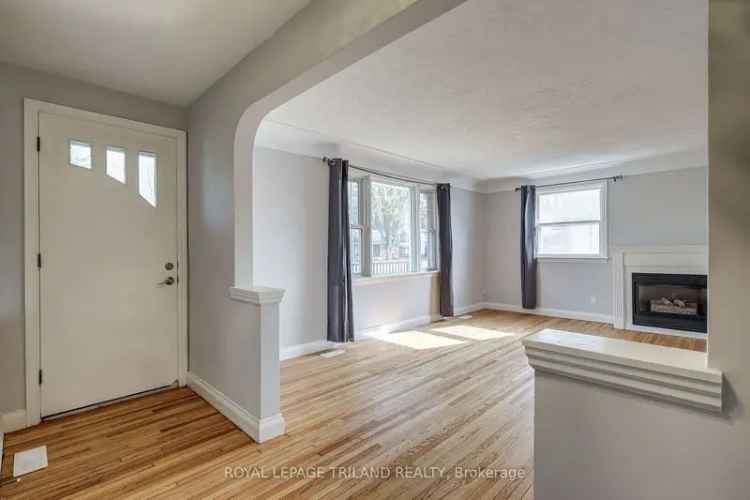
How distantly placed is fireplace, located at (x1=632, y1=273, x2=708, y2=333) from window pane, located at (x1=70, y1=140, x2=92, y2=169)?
6239 millimetres

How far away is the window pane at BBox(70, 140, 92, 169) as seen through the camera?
250 cm

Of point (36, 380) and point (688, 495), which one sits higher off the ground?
point (688, 495)

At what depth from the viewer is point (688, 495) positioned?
A: 2.84 ft

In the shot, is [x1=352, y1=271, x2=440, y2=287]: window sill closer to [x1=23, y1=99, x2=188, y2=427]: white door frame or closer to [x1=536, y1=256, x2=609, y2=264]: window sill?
[x1=536, y1=256, x2=609, y2=264]: window sill

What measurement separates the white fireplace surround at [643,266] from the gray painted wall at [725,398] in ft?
16.0

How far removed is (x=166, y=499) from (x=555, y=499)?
164cm

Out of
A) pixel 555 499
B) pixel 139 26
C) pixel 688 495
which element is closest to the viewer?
pixel 688 495

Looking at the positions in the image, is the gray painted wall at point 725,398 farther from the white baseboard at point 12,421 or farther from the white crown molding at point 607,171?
the white crown molding at point 607,171

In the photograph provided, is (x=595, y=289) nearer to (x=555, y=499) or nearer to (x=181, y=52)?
(x=555, y=499)

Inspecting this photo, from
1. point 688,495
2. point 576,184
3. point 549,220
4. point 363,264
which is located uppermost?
point 576,184

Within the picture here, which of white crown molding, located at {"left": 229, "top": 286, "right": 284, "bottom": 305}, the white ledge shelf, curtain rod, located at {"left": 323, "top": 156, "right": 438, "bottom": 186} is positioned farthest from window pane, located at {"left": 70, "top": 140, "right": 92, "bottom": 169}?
the white ledge shelf

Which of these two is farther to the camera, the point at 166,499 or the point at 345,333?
the point at 345,333

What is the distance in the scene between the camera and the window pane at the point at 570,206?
5.57 meters

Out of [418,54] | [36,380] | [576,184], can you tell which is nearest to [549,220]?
[576,184]
